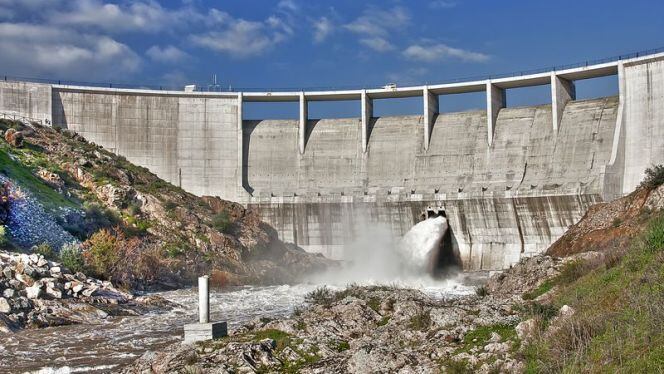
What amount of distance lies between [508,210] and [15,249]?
27.6m

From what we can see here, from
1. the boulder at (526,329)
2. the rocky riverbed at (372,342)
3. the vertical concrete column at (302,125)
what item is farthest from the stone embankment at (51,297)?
the vertical concrete column at (302,125)

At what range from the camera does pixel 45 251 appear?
1400 inches

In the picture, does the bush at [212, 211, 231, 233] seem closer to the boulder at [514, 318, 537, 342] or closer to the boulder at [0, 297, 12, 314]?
the boulder at [0, 297, 12, 314]

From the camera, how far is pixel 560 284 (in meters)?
19.6

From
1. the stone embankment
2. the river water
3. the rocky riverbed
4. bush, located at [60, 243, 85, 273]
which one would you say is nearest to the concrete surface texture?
bush, located at [60, 243, 85, 273]

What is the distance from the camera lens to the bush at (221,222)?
50156 mm

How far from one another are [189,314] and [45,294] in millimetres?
5614

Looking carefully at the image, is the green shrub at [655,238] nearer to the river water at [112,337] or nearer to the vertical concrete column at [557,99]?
the river water at [112,337]

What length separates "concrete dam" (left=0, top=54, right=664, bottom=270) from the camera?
149 ft

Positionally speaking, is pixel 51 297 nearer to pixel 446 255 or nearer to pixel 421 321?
pixel 421 321

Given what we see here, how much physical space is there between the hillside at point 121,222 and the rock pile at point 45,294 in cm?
312

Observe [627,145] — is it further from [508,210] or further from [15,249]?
[15,249]

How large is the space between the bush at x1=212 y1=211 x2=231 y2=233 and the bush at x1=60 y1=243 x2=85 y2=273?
14.1 m

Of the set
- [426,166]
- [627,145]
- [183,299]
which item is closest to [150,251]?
[183,299]
